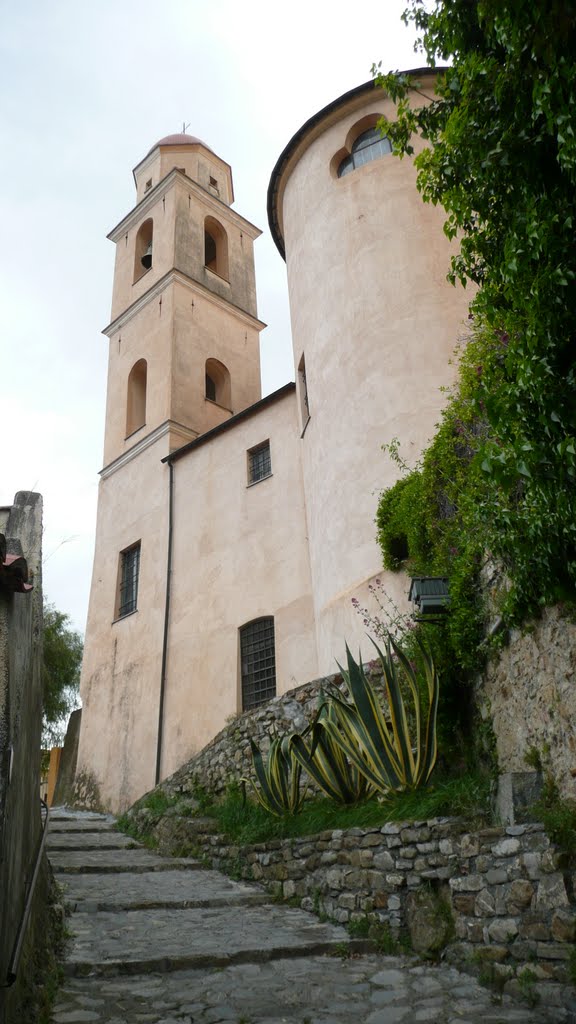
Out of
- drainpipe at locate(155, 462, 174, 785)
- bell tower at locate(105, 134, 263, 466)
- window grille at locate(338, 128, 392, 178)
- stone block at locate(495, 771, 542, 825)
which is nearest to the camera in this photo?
stone block at locate(495, 771, 542, 825)

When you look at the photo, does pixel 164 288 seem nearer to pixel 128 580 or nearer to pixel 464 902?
pixel 128 580

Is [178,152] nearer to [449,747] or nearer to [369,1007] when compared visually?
[449,747]

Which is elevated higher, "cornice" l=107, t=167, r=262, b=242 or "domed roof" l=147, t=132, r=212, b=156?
"domed roof" l=147, t=132, r=212, b=156

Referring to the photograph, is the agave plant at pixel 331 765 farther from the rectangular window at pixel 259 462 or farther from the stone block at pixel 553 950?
the rectangular window at pixel 259 462

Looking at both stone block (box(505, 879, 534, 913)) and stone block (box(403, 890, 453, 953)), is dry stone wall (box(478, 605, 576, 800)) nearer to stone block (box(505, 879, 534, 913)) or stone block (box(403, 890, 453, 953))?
stone block (box(505, 879, 534, 913))

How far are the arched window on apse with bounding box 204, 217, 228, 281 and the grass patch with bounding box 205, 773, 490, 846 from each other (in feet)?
53.4

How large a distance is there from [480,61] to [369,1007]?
5.26m

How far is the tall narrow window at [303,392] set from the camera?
12.9m

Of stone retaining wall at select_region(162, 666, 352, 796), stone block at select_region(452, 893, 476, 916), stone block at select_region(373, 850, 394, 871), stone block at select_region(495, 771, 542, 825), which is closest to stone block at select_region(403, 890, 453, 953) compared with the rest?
stone block at select_region(452, 893, 476, 916)

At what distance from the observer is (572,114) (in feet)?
11.1

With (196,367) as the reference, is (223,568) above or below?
below

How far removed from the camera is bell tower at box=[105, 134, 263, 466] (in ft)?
61.7

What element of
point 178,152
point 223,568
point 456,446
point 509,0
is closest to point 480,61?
point 509,0

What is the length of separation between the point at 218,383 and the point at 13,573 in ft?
56.7
